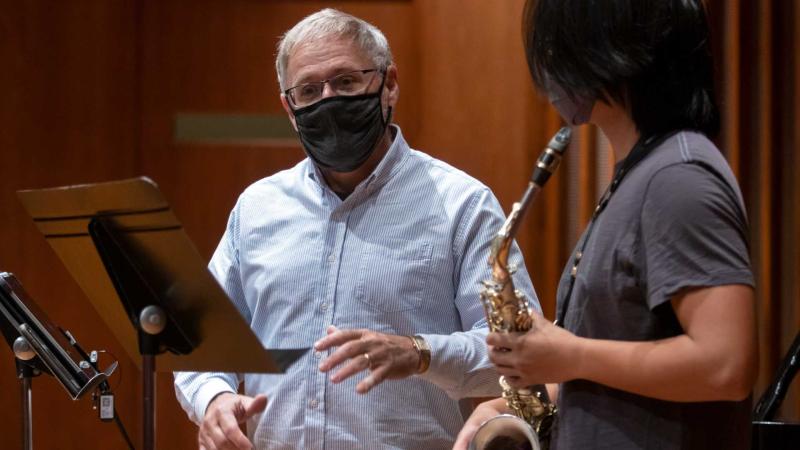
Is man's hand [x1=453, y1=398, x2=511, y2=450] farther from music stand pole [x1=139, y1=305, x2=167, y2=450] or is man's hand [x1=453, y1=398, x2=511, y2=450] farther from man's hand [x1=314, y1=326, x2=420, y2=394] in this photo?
music stand pole [x1=139, y1=305, x2=167, y2=450]

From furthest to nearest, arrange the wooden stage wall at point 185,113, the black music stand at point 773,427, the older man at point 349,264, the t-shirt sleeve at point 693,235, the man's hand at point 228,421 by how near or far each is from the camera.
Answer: the wooden stage wall at point 185,113 → the black music stand at point 773,427 → the older man at point 349,264 → the man's hand at point 228,421 → the t-shirt sleeve at point 693,235

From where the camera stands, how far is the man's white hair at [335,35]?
8.29ft

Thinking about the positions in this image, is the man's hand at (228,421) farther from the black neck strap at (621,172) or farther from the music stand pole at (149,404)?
the black neck strap at (621,172)

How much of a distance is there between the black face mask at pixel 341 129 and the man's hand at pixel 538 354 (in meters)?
0.95

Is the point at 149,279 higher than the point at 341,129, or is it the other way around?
the point at 341,129

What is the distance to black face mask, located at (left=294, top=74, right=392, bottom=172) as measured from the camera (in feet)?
8.19

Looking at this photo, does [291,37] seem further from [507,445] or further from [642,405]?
[642,405]

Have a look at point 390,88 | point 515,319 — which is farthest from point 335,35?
point 515,319

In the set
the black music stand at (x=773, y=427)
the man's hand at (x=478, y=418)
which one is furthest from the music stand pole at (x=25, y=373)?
the black music stand at (x=773, y=427)

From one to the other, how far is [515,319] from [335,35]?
3.38 feet

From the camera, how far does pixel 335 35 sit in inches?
99.4

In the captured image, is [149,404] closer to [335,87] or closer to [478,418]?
[478,418]

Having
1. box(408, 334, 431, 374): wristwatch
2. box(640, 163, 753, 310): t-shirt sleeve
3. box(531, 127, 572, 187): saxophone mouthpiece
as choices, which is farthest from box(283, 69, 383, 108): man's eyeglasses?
box(640, 163, 753, 310): t-shirt sleeve

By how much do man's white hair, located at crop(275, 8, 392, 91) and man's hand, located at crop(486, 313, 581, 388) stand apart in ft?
3.57
